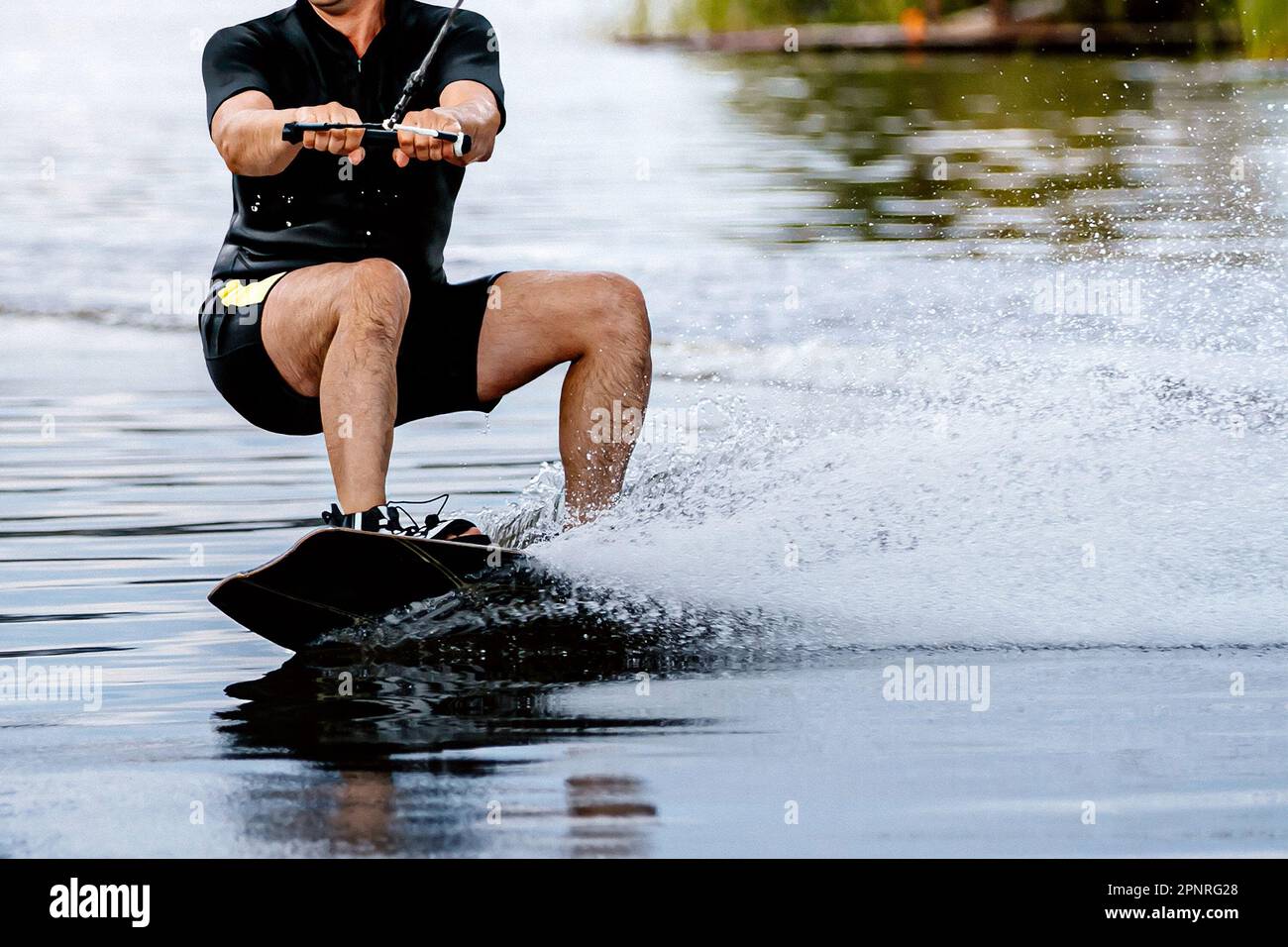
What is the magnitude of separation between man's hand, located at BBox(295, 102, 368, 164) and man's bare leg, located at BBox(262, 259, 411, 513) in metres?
0.33

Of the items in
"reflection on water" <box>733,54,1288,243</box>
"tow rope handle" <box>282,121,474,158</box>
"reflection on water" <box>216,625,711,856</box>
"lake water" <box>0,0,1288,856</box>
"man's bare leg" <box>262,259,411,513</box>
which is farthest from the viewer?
"reflection on water" <box>733,54,1288,243</box>

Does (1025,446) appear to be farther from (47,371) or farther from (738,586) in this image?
(47,371)

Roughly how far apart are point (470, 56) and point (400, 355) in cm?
73

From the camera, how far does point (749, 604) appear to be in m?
5.04

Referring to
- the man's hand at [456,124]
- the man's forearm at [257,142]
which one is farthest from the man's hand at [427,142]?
the man's forearm at [257,142]

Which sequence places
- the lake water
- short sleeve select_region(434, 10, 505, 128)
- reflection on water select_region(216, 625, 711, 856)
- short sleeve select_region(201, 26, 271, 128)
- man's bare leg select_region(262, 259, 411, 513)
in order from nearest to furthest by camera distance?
reflection on water select_region(216, 625, 711, 856)
the lake water
man's bare leg select_region(262, 259, 411, 513)
short sleeve select_region(201, 26, 271, 128)
short sleeve select_region(434, 10, 505, 128)

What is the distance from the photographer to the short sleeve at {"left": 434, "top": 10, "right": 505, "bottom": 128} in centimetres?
513

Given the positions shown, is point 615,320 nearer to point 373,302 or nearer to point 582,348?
point 582,348

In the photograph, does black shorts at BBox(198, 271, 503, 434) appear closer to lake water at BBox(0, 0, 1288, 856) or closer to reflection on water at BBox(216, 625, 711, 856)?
lake water at BBox(0, 0, 1288, 856)

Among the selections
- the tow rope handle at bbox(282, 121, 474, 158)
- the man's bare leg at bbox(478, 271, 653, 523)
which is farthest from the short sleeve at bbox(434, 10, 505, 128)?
the tow rope handle at bbox(282, 121, 474, 158)

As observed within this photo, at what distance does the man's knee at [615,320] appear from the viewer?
5.14 metres

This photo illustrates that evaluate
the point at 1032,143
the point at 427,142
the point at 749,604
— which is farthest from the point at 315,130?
the point at 1032,143
